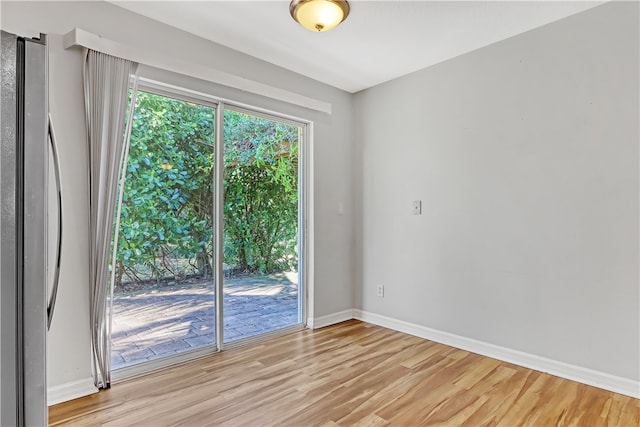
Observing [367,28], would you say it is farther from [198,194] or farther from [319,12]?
[198,194]

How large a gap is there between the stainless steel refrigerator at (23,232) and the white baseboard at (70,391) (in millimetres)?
1338

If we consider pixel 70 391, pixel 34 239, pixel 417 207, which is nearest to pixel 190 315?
pixel 70 391

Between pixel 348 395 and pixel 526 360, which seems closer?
pixel 348 395

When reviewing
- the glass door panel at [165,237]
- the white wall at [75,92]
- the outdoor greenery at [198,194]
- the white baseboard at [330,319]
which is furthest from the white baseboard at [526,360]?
the white wall at [75,92]

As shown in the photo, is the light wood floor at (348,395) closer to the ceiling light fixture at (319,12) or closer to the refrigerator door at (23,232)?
the refrigerator door at (23,232)

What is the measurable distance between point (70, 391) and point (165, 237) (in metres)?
1.07

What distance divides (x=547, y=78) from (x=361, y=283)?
246cm

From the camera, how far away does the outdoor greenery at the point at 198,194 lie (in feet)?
7.82

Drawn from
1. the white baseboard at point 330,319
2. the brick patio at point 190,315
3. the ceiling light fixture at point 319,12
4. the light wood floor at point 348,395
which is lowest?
the light wood floor at point 348,395

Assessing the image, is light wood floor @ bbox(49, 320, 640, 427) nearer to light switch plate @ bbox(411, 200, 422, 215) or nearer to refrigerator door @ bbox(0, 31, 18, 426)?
refrigerator door @ bbox(0, 31, 18, 426)

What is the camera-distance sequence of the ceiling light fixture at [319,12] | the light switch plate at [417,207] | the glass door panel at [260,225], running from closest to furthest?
the ceiling light fixture at [319,12]
the glass door panel at [260,225]
the light switch plate at [417,207]

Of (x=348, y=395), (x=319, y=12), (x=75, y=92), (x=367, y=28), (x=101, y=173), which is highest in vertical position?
(x=367, y=28)

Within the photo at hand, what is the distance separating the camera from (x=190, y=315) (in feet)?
8.70

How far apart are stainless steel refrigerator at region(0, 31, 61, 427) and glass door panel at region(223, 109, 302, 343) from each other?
188 centimetres
